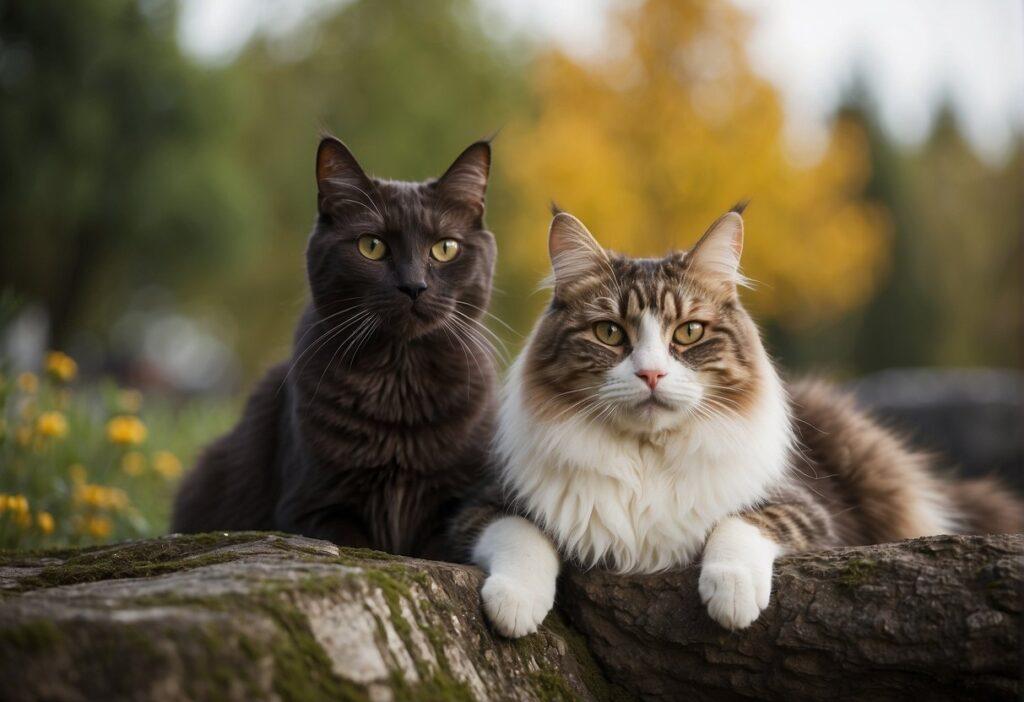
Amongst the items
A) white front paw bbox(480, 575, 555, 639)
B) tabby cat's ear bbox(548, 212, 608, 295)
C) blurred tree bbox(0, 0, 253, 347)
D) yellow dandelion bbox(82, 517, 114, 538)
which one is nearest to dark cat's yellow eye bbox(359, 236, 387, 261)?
tabby cat's ear bbox(548, 212, 608, 295)

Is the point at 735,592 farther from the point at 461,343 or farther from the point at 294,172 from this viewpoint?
the point at 294,172

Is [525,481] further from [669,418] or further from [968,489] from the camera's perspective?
[968,489]

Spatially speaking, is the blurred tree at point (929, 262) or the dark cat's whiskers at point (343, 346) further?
the blurred tree at point (929, 262)

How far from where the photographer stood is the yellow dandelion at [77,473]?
449 centimetres

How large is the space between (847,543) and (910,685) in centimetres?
102

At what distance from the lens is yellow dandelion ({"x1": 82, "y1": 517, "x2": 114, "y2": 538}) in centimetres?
410

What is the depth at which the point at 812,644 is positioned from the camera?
7.86 feet

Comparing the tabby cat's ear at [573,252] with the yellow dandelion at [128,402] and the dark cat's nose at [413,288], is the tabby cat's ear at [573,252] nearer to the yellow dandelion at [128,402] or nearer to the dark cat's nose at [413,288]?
the dark cat's nose at [413,288]

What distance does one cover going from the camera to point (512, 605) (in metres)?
2.43

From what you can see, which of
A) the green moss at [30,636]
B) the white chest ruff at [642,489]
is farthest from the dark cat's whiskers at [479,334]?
the green moss at [30,636]

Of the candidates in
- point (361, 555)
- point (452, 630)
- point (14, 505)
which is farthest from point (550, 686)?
point (14, 505)

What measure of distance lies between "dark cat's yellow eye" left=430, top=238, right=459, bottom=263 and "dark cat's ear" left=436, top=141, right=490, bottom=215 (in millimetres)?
185

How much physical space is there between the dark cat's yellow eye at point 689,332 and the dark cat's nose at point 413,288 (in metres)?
0.90

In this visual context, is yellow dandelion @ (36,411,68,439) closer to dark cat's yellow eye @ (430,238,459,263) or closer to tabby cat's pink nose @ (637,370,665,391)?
dark cat's yellow eye @ (430,238,459,263)
